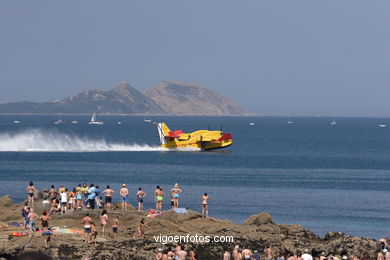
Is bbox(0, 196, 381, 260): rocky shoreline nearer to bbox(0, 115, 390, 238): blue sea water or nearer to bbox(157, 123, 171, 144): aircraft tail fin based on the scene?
bbox(0, 115, 390, 238): blue sea water

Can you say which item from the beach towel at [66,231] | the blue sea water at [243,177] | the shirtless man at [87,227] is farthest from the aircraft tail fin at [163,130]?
the shirtless man at [87,227]

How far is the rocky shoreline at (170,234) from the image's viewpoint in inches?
1422

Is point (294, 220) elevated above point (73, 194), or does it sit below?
below

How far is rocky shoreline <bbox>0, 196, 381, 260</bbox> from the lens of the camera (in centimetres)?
3612

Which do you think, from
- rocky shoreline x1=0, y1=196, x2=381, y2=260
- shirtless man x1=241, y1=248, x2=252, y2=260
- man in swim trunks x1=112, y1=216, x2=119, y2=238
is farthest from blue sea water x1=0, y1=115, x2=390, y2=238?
shirtless man x1=241, y1=248, x2=252, y2=260

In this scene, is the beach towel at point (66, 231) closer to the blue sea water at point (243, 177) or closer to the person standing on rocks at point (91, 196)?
the person standing on rocks at point (91, 196)

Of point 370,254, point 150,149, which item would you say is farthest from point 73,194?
point 150,149

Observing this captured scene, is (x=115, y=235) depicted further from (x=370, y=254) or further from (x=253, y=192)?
(x=253, y=192)

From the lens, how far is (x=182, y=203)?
69.1 metres

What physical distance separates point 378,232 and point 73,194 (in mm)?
→ 23887

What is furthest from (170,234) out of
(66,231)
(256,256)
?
(256,256)

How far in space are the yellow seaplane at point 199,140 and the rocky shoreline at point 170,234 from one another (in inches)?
3926

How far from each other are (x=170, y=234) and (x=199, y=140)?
111 meters

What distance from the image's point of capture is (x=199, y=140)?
151 meters
